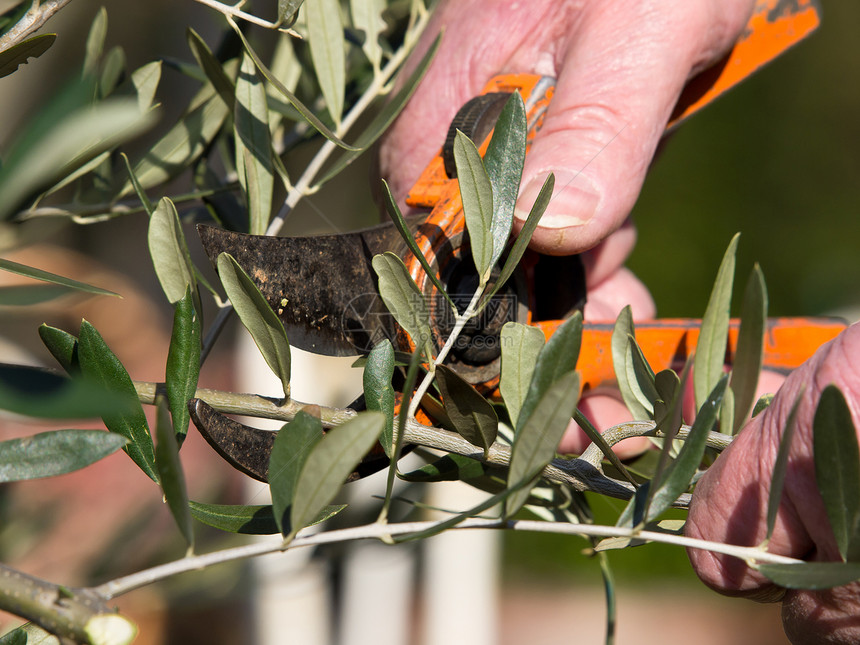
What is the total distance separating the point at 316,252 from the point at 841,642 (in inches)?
24.2

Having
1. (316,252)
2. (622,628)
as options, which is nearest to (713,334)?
(316,252)

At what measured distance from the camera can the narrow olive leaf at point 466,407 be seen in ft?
1.84

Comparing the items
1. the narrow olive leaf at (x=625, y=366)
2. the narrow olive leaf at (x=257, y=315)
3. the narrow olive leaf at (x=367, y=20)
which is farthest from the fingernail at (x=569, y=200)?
the narrow olive leaf at (x=257, y=315)

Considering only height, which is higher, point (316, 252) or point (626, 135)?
point (626, 135)

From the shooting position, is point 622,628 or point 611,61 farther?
point 622,628

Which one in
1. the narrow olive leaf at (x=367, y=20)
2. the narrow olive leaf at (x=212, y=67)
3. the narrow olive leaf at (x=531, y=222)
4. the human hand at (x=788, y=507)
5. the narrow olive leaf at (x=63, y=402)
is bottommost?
the human hand at (x=788, y=507)

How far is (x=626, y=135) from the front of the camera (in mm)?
964

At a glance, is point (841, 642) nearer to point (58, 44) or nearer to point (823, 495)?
point (823, 495)

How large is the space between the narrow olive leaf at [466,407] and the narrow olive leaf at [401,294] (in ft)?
0.13

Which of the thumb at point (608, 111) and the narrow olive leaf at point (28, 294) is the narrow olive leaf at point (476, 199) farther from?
the narrow olive leaf at point (28, 294)

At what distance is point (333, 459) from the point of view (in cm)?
43

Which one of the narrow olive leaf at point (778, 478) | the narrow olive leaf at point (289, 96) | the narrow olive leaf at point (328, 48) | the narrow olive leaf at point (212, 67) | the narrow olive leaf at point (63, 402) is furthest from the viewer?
the narrow olive leaf at point (328, 48)

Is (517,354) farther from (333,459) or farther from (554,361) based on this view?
(333,459)

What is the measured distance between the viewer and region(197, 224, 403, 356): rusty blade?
67 cm
